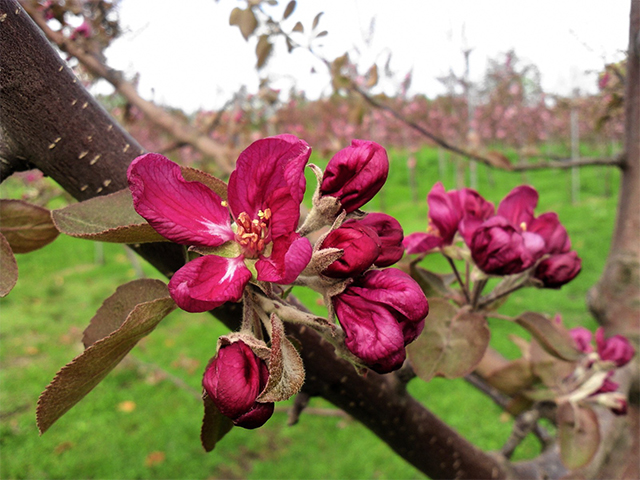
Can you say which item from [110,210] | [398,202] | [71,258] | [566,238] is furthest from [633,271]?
[398,202]

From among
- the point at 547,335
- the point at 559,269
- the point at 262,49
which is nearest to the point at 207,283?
the point at 559,269

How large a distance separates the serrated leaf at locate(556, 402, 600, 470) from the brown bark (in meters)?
0.60

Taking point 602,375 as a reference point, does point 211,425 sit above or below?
above

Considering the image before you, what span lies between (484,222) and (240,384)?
60 cm

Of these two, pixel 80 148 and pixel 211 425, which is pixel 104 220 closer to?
pixel 80 148

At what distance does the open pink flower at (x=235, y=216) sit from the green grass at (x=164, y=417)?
5.46 ft

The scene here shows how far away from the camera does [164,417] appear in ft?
14.0

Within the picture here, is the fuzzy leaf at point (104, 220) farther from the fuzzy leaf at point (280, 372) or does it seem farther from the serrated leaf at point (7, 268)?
the fuzzy leaf at point (280, 372)

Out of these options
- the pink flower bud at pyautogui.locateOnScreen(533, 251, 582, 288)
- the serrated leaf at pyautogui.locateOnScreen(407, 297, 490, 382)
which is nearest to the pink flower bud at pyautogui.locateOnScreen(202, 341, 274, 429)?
the serrated leaf at pyautogui.locateOnScreen(407, 297, 490, 382)

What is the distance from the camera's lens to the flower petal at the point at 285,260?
1.72 ft

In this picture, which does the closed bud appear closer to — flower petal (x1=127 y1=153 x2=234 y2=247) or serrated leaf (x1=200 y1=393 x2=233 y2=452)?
flower petal (x1=127 y1=153 x2=234 y2=247)

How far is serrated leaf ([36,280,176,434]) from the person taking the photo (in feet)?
1.88

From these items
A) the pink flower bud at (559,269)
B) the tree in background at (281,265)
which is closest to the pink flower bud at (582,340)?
the tree in background at (281,265)

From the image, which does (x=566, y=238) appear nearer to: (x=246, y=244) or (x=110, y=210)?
(x=246, y=244)
